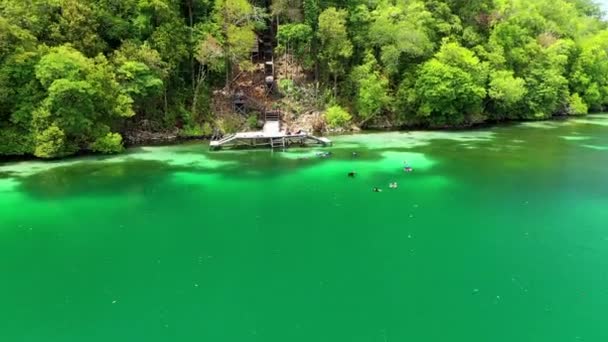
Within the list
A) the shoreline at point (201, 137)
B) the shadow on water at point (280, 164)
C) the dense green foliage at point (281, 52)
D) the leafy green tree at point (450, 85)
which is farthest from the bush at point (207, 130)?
the leafy green tree at point (450, 85)

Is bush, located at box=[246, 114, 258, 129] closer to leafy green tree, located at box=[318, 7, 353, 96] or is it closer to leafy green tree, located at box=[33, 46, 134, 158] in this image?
leafy green tree, located at box=[318, 7, 353, 96]

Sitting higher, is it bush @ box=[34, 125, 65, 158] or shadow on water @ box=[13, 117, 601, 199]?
bush @ box=[34, 125, 65, 158]

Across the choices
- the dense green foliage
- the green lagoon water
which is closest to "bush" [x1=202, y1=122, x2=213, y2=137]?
the dense green foliage

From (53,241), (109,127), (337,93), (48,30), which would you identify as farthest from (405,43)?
(53,241)

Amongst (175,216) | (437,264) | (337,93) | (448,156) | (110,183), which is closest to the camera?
(437,264)

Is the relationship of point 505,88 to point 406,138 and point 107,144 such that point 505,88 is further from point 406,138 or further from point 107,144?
point 107,144

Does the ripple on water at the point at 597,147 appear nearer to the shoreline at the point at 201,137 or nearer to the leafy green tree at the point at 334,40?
the shoreline at the point at 201,137

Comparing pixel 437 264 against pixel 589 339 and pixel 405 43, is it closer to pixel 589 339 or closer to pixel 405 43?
pixel 589 339
